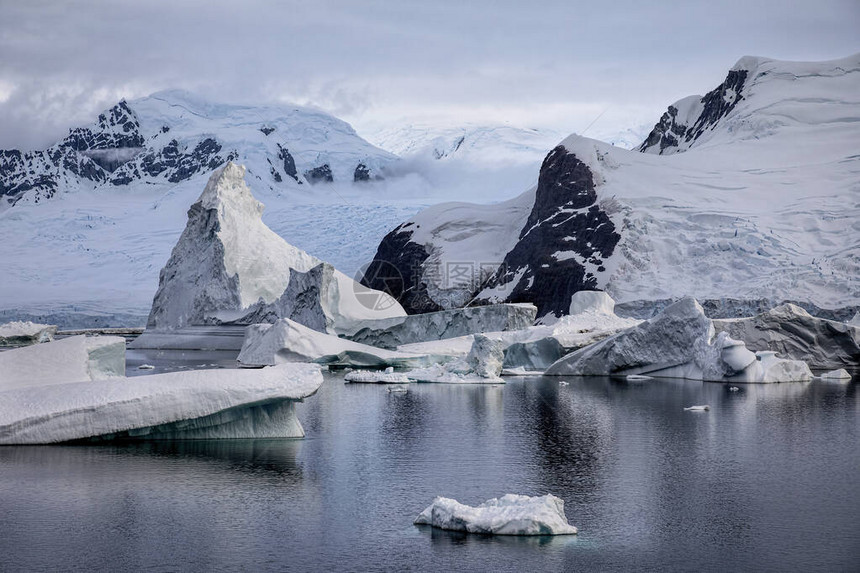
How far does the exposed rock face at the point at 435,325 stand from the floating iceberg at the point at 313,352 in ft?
19.0

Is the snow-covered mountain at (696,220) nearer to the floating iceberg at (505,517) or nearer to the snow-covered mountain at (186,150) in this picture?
the floating iceberg at (505,517)

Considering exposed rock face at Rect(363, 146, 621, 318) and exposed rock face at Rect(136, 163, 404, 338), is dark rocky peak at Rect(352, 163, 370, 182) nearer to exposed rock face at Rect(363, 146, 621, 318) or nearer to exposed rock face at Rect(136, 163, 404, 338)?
A: exposed rock face at Rect(363, 146, 621, 318)

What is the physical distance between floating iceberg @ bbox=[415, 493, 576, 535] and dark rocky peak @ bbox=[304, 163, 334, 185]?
96634mm

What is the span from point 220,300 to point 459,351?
19.3m

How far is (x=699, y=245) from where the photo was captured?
1930 inches

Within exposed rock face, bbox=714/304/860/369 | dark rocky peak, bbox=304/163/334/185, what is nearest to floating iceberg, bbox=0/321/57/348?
exposed rock face, bbox=714/304/860/369

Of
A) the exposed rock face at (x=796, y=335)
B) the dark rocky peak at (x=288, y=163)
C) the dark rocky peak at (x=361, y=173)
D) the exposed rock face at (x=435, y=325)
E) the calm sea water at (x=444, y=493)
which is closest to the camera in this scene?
the calm sea water at (x=444, y=493)

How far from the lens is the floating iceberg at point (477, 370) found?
25562 millimetres

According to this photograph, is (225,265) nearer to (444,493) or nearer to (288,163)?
(444,493)

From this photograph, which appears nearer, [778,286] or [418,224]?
[778,286]

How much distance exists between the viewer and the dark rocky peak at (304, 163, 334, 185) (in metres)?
104

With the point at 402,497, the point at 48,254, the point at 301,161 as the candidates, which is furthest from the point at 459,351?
the point at 301,161

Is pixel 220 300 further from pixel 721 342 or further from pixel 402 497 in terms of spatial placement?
pixel 402 497

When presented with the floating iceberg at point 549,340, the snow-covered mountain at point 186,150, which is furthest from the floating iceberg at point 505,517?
the snow-covered mountain at point 186,150
